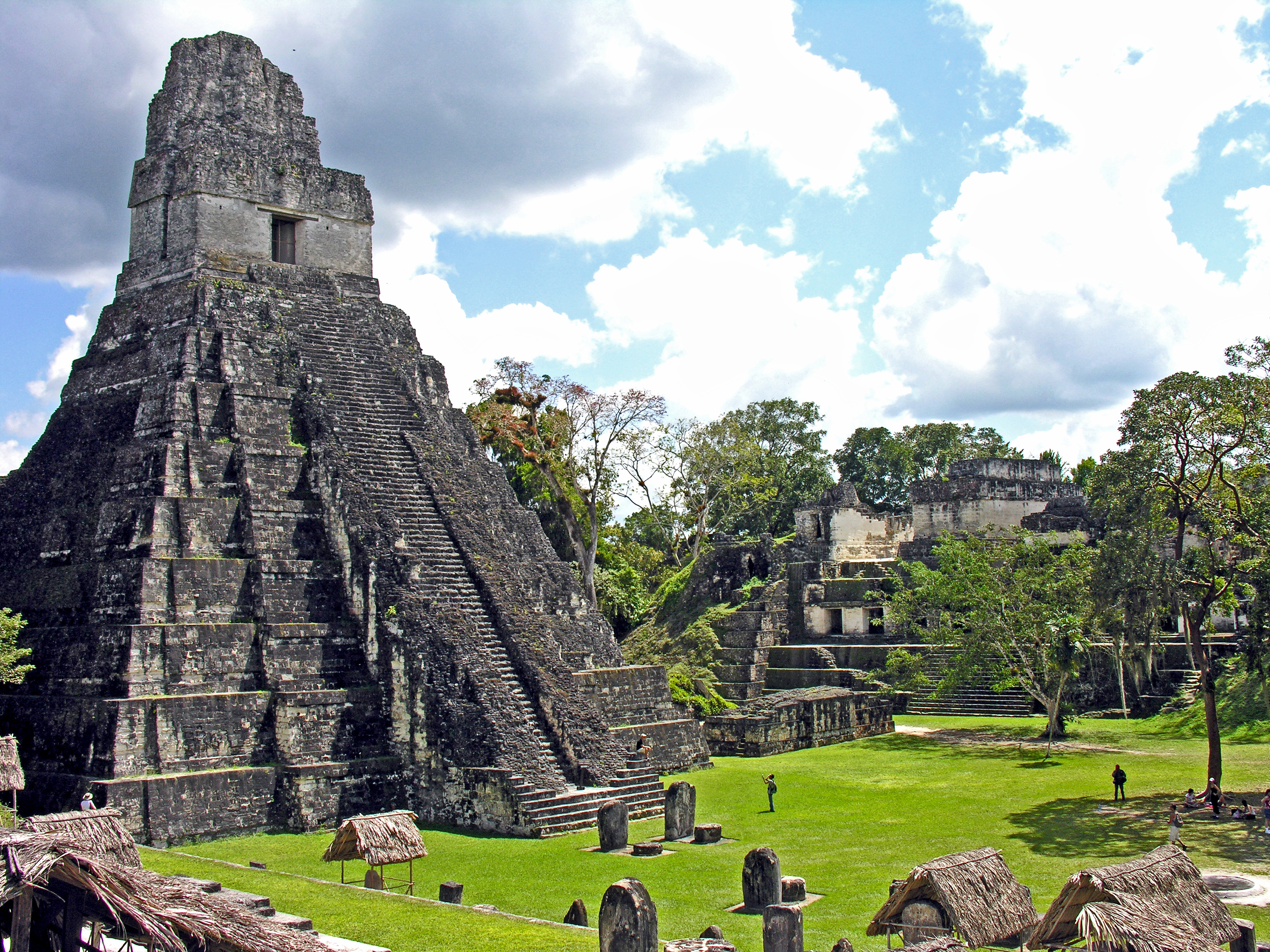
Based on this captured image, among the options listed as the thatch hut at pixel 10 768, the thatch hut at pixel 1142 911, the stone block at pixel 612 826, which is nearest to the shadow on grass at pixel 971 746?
the stone block at pixel 612 826

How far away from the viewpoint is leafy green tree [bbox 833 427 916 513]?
57.2m

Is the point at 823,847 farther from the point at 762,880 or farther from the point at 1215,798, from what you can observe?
the point at 1215,798

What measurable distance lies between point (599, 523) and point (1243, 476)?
24.8 metres

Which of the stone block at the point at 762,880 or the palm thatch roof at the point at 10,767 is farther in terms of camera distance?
the palm thatch roof at the point at 10,767

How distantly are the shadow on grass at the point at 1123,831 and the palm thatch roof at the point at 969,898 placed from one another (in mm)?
4347

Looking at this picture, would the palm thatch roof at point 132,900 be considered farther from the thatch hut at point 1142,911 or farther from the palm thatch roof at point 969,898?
the thatch hut at point 1142,911

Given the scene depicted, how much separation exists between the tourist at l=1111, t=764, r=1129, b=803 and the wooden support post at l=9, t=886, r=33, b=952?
14826 mm

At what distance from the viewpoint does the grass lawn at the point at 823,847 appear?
37.3 ft

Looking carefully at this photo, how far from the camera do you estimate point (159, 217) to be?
22.3 m

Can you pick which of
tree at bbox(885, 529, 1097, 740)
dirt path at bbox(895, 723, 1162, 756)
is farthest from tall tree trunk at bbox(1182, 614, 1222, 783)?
tree at bbox(885, 529, 1097, 740)

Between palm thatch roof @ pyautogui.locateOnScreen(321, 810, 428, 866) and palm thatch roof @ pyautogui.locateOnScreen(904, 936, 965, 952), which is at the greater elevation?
palm thatch roof @ pyautogui.locateOnScreen(321, 810, 428, 866)

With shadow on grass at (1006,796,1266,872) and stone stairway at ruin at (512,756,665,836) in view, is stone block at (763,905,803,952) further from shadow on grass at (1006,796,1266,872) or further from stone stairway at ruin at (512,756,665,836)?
stone stairway at ruin at (512,756,665,836)

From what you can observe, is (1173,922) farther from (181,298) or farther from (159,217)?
(159,217)

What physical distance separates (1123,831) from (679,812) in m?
6.04
